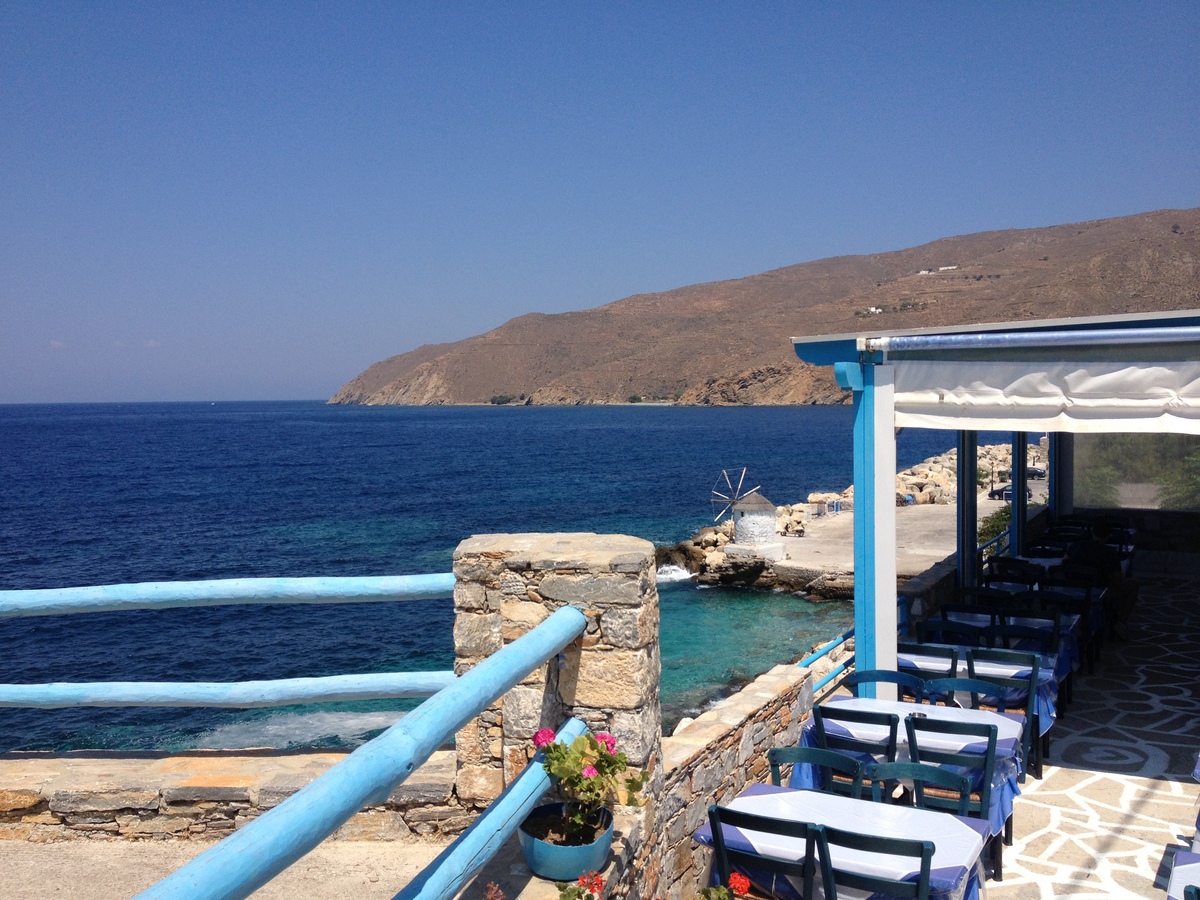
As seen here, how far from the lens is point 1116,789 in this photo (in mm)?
5508

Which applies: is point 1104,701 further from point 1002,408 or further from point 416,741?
point 416,741

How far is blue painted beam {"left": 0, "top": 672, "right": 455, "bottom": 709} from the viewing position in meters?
3.34

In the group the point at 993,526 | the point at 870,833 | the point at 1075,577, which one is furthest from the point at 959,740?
the point at 993,526

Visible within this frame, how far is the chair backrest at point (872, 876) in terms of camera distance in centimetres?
329

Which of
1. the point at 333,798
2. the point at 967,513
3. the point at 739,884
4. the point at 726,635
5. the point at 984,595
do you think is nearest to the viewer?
the point at 333,798

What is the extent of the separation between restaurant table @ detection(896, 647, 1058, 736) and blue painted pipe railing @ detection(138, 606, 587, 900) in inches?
179

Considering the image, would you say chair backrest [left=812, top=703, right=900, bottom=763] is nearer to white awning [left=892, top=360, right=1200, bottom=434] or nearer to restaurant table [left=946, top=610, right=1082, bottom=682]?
white awning [left=892, top=360, right=1200, bottom=434]

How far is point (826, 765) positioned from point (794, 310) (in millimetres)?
163780

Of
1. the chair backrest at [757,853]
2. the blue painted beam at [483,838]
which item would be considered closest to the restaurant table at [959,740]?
the chair backrest at [757,853]

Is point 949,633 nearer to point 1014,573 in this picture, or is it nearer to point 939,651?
point 939,651

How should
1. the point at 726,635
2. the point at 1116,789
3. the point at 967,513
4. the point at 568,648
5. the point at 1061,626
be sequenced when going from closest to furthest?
the point at 568,648, the point at 1116,789, the point at 1061,626, the point at 967,513, the point at 726,635

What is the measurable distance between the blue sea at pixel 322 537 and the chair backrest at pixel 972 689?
9.49 metres

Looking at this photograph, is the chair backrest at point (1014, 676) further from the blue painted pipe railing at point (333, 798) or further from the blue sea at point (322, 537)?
the blue sea at point (322, 537)

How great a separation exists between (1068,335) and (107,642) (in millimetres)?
22507
